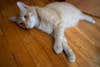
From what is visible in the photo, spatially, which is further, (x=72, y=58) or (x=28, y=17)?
(x=28, y=17)

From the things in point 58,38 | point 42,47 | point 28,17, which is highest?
point 28,17

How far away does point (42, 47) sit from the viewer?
1366mm

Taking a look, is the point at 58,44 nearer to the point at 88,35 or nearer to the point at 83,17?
the point at 88,35

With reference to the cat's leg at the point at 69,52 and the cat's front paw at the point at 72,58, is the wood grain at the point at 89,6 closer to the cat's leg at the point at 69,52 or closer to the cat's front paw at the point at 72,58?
the cat's leg at the point at 69,52

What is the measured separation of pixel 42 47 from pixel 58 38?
0.18 meters

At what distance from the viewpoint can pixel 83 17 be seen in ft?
5.11

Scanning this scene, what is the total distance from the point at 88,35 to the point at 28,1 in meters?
0.98

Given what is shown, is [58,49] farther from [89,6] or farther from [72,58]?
[89,6]

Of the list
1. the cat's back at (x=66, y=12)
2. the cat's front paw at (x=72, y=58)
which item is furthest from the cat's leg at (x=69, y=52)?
the cat's back at (x=66, y=12)

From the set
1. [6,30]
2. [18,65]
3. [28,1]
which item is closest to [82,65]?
[18,65]

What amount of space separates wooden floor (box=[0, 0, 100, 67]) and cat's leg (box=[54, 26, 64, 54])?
5 cm

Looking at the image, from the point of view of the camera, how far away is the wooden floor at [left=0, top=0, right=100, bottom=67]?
1.23 meters

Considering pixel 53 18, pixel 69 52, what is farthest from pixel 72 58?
pixel 53 18

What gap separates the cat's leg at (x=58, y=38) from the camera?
125 centimetres
